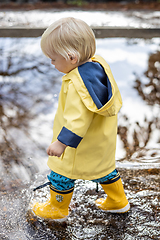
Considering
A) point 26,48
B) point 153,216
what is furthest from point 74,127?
point 26,48

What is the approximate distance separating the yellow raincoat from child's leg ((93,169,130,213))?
0.27ft

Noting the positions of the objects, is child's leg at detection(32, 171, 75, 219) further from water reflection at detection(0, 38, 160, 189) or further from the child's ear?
the child's ear

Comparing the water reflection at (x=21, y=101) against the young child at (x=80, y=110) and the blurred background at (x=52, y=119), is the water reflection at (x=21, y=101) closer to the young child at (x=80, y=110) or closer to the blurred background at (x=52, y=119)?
the blurred background at (x=52, y=119)

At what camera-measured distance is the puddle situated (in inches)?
77.2

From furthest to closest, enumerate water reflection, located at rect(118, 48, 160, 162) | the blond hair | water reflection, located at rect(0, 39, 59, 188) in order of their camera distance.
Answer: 1. water reflection, located at rect(118, 48, 160, 162)
2. water reflection, located at rect(0, 39, 59, 188)
3. the blond hair

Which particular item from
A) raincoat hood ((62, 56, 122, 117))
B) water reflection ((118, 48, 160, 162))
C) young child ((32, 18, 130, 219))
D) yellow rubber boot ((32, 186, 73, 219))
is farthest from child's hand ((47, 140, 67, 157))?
water reflection ((118, 48, 160, 162))

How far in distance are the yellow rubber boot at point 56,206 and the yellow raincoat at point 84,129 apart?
186 mm

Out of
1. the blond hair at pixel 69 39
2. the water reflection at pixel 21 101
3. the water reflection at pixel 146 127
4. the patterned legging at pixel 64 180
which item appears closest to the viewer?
the blond hair at pixel 69 39

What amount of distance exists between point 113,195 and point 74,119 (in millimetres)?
730

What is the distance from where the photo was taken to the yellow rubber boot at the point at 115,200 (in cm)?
194

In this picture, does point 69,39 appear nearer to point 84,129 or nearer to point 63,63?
point 63,63

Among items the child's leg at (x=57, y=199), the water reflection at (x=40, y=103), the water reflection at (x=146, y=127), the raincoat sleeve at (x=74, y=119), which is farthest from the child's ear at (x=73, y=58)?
the water reflection at (x=146, y=127)

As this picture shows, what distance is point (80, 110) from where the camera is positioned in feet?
4.99

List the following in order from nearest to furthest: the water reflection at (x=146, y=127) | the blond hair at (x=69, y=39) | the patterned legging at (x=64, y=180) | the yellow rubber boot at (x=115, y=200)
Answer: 1. the blond hair at (x=69, y=39)
2. the patterned legging at (x=64, y=180)
3. the yellow rubber boot at (x=115, y=200)
4. the water reflection at (x=146, y=127)
